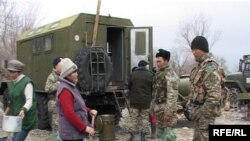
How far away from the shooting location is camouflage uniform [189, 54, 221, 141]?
202 inches

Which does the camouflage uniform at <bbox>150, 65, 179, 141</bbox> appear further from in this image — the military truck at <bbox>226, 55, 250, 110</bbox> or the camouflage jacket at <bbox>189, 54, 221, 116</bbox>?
the military truck at <bbox>226, 55, 250, 110</bbox>

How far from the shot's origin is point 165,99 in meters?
6.96

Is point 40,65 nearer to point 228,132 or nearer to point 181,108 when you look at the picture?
point 181,108

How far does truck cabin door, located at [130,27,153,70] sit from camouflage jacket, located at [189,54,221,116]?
229 inches

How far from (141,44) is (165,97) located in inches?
174

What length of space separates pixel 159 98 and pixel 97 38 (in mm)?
4405

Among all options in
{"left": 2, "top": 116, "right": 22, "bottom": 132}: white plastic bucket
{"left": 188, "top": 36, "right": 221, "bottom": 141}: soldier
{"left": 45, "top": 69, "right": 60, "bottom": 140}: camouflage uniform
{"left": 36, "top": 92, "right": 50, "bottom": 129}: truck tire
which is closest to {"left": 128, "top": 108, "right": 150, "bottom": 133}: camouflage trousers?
{"left": 45, "top": 69, "right": 60, "bottom": 140}: camouflage uniform

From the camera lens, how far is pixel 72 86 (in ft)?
16.2

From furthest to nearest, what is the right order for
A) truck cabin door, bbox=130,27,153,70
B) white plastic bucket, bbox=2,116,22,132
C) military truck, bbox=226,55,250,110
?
military truck, bbox=226,55,250,110, truck cabin door, bbox=130,27,153,70, white plastic bucket, bbox=2,116,22,132

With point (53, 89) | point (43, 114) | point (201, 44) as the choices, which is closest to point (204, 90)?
point (201, 44)

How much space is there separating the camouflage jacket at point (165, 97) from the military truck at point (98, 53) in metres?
3.31

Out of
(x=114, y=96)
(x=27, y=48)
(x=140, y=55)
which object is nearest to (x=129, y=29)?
(x=140, y=55)

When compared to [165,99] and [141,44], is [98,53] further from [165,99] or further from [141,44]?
[165,99]

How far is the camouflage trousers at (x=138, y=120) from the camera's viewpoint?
9.35m
